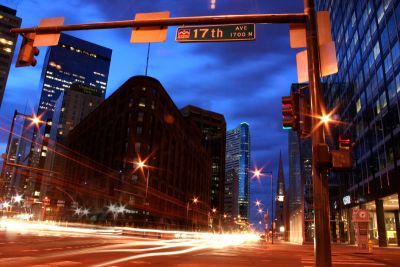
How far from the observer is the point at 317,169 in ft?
24.0

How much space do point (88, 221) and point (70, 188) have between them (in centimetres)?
3741

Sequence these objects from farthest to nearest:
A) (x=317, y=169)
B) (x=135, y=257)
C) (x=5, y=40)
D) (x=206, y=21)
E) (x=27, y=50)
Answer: (x=5, y=40) → (x=135, y=257) → (x=27, y=50) → (x=206, y=21) → (x=317, y=169)

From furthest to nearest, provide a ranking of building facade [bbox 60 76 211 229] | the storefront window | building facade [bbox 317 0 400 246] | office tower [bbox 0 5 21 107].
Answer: office tower [bbox 0 5 21 107]
building facade [bbox 60 76 211 229]
the storefront window
building facade [bbox 317 0 400 246]

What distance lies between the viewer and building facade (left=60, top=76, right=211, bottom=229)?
87938 millimetres

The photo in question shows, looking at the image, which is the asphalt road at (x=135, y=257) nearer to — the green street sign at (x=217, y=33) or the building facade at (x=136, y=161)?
the green street sign at (x=217, y=33)

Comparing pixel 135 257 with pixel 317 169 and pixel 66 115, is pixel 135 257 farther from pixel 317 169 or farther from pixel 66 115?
pixel 66 115

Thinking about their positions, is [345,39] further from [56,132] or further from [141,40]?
[56,132]

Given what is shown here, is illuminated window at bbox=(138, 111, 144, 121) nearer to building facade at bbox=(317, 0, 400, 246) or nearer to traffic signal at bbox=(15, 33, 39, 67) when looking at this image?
building facade at bbox=(317, 0, 400, 246)

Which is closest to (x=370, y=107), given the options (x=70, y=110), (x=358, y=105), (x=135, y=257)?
(x=358, y=105)

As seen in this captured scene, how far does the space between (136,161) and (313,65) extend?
8407cm

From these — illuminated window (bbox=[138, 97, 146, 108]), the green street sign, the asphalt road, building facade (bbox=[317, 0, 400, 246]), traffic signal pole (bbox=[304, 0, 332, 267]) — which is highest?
illuminated window (bbox=[138, 97, 146, 108])

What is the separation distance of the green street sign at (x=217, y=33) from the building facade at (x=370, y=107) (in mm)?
30411

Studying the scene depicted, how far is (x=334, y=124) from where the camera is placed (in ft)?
235

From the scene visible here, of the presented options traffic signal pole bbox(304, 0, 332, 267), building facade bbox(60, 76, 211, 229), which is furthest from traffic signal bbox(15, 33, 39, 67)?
building facade bbox(60, 76, 211, 229)
